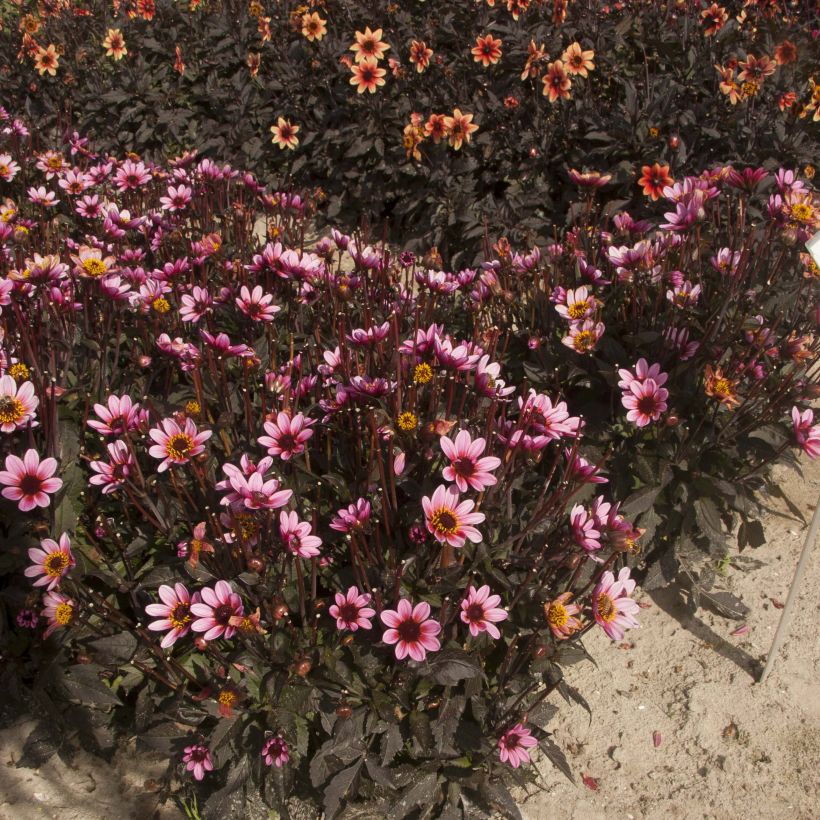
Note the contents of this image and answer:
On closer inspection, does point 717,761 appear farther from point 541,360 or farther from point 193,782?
point 193,782

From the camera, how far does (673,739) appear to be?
245cm

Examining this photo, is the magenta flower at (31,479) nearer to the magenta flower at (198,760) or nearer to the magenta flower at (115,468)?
the magenta flower at (115,468)

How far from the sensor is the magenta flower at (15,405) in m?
1.94

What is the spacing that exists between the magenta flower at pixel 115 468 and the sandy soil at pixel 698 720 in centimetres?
152

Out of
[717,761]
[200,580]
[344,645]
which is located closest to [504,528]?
[344,645]

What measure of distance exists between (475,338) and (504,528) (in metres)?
0.58

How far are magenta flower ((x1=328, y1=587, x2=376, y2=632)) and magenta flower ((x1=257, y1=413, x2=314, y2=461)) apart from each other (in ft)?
1.29

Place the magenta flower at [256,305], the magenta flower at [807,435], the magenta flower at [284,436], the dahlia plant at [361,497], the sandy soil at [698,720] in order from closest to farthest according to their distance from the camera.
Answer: the dahlia plant at [361,497]
the magenta flower at [284,436]
the magenta flower at [807,435]
the sandy soil at [698,720]
the magenta flower at [256,305]

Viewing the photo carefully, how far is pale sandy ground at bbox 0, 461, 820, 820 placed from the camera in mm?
2236

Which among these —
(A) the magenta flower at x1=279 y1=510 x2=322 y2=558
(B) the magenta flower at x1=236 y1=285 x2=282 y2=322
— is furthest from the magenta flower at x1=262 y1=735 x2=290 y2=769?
(B) the magenta flower at x1=236 y1=285 x2=282 y2=322

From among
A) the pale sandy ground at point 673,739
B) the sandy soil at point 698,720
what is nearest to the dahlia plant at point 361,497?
the pale sandy ground at point 673,739

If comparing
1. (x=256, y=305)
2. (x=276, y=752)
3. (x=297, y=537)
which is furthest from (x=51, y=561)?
(x=256, y=305)

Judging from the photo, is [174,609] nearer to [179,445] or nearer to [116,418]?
[179,445]

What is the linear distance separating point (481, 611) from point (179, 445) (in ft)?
2.84
